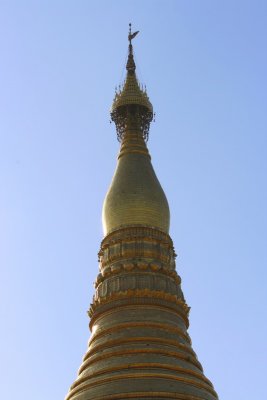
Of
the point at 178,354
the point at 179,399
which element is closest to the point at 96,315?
the point at 178,354

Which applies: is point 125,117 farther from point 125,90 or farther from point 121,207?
point 121,207

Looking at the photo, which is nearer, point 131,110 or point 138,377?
point 138,377

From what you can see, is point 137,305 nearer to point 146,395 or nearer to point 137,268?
point 137,268

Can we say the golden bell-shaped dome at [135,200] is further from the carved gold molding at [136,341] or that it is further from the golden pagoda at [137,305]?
the carved gold molding at [136,341]

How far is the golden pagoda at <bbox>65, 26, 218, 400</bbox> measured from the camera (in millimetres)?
17438

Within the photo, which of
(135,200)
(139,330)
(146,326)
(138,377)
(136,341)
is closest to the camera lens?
(138,377)

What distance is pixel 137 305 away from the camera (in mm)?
19953

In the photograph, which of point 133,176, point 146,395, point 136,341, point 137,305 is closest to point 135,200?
point 133,176

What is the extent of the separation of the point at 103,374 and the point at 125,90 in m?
12.4

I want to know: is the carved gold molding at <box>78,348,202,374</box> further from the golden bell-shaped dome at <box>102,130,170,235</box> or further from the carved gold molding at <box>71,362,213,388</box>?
the golden bell-shaped dome at <box>102,130,170,235</box>

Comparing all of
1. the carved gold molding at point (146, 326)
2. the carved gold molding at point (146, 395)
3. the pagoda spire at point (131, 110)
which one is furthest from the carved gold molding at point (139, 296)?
the pagoda spire at point (131, 110)

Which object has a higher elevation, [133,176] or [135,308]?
[133,176]

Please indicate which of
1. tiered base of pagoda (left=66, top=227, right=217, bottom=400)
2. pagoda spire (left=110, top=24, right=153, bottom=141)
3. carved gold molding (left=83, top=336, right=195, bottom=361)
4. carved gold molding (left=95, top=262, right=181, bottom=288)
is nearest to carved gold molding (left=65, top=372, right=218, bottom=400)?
tiered base of pagoda (left=66, top=227, right=217, bottom=400)

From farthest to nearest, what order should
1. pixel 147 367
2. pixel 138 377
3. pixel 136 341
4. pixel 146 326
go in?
1. pixel 146 326
2. pixel 136 341
3. pixel 147 367
4. pixel 138 377
